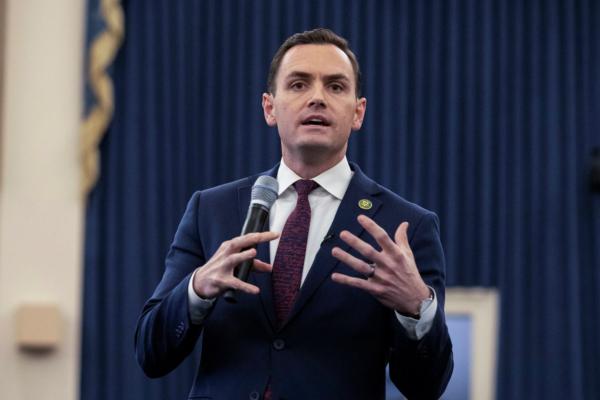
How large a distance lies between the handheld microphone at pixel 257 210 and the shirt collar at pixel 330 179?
0.11m

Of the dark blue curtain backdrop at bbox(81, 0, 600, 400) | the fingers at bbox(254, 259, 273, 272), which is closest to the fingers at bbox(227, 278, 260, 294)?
the fingers at bbox(254, 259, 273, 272)

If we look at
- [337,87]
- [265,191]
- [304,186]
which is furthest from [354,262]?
[337,87]

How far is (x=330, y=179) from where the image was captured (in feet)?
8.25

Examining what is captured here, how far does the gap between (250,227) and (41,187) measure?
3.63 meters

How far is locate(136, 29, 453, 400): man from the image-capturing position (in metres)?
2.16

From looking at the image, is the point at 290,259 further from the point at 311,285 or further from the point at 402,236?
the point at 402,236

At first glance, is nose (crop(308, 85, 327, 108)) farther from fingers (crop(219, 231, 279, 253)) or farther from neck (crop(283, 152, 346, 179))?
fingers (crop(219, 231, 279, 253))

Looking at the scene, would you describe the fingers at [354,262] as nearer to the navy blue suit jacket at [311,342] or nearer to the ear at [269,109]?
the navy blue suit jacket at [311,342]

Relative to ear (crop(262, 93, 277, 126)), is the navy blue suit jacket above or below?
below

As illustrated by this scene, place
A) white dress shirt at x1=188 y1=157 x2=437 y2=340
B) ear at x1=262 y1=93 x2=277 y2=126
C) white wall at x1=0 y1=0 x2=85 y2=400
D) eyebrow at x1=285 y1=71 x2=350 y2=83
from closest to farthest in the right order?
white dress shirt at x1=188 y1=157 x2=437 y2=340 < eyebrow at x1=285 y1=71 x2=350 y2=83 < ear at x1=262 y1=93 x2=277 y2=126 < white wall at x1=0 y1=0 x2=85 y2=400

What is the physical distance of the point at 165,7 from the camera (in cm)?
577

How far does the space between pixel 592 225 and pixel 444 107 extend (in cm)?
100

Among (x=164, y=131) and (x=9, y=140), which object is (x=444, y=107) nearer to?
(x=164, y=131)

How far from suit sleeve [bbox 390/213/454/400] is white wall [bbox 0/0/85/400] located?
3534 millimetres
